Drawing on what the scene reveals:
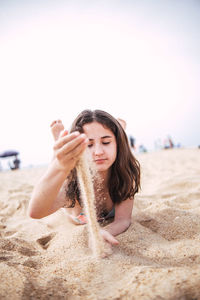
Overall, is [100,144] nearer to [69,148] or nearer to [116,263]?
[69,148]

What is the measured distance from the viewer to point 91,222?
51.6 inches

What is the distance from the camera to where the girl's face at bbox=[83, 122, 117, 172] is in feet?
6.11

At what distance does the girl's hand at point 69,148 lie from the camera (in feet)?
3.78

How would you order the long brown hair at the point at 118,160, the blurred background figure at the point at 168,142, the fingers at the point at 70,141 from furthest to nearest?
1. the blurred background figure at the point at 168,142
2. the long brown hair at the point at 118,160
3. the fingers at the point at 70,141

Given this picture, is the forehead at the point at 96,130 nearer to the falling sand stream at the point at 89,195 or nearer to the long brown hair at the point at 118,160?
the long brown hair at the point at 118,160

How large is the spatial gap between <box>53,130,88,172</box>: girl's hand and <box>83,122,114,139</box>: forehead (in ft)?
2.39

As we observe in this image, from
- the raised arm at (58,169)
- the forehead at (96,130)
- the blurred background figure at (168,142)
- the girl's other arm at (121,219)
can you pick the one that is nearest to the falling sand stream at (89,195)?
the raised arm at (58,169)

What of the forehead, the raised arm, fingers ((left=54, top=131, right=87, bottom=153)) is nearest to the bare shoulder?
the raised arm

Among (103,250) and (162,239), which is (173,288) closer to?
(103,250)

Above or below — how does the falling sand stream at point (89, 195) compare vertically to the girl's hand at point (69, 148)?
below

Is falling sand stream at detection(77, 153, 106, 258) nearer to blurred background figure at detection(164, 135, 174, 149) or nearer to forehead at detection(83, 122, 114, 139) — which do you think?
forehead at detection(83, 122, 114, 139)

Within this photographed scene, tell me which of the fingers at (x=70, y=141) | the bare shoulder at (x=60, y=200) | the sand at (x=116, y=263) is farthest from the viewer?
the bare shoulder at (x=60, y=200)

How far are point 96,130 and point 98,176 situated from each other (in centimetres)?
45

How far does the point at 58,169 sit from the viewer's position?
1.26 meters
